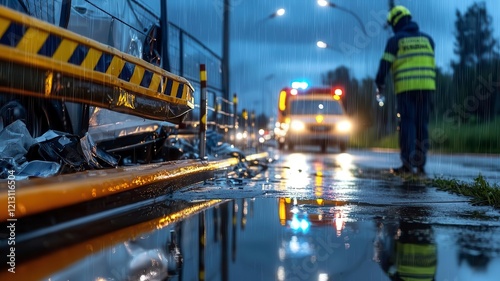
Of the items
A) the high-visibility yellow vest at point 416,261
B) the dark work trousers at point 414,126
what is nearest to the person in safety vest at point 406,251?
the high-visibility yellow vest at point 416,261

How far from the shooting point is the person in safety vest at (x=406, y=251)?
2.82m

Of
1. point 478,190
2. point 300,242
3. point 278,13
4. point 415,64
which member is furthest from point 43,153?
point 278,13

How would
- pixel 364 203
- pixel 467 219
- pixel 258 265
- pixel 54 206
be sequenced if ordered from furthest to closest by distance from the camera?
pixel 364 203
pixel 467 219
pixel 54 206
pixel 258 265

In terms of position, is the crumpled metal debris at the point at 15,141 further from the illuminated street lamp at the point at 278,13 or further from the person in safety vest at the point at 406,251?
the illuminated street lamp at the point at 278,13

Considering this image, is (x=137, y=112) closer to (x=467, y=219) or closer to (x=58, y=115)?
(x=58, y=115)

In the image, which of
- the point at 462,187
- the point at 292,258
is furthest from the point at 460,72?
the point at 292,258

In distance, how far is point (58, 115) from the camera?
5.94 metres

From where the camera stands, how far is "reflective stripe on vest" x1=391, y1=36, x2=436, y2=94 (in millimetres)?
9195

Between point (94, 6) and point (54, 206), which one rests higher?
point (94, 6)

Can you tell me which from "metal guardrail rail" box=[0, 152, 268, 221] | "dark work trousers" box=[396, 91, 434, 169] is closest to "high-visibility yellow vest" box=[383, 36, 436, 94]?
"dark work trousers" box=[396, 91, 434, 169]

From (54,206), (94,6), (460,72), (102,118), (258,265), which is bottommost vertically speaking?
(258,265)

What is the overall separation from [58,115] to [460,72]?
53836 millimetres

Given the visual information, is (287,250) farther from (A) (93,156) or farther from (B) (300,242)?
(A) (93,156)

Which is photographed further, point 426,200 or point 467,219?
point 426,200
